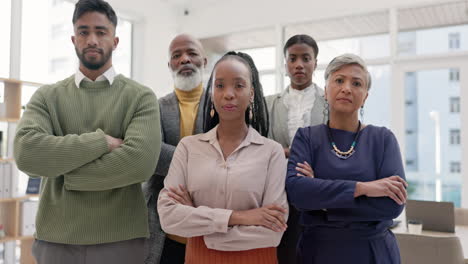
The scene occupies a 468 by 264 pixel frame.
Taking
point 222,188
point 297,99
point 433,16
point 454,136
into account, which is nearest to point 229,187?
point 222,188

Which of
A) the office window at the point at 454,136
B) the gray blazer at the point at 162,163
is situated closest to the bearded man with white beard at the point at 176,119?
the gray blazer at the point at 162,163

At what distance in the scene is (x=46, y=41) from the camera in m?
5.74

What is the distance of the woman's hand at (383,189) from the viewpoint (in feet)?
5.32

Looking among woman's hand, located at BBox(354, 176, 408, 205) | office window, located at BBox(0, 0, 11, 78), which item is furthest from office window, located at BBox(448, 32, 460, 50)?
office window, located at BBox(0, 0, 11, 78)

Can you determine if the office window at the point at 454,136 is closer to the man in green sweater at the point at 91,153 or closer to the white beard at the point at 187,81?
the white beard at the point at 187,81

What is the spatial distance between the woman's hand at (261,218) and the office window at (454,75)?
204 inches

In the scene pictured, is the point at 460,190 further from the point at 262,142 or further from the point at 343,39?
the point at 262,142

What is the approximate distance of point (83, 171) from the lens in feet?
5.73

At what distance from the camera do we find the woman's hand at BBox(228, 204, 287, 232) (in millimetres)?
1568

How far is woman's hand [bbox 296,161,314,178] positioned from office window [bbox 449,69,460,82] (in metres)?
4.91

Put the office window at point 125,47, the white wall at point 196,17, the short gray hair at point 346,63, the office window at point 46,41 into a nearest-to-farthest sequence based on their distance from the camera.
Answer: the short gray hair at point 346,63
the office window at point 46,41
the white wall at point 196,17
the office window at point 125,47

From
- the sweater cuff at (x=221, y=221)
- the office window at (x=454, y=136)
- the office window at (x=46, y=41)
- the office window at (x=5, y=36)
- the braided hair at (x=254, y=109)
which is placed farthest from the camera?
the office window at (x=454, y=136)

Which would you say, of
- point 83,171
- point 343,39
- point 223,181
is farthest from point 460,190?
point 83,171

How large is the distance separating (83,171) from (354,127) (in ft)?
4.09
